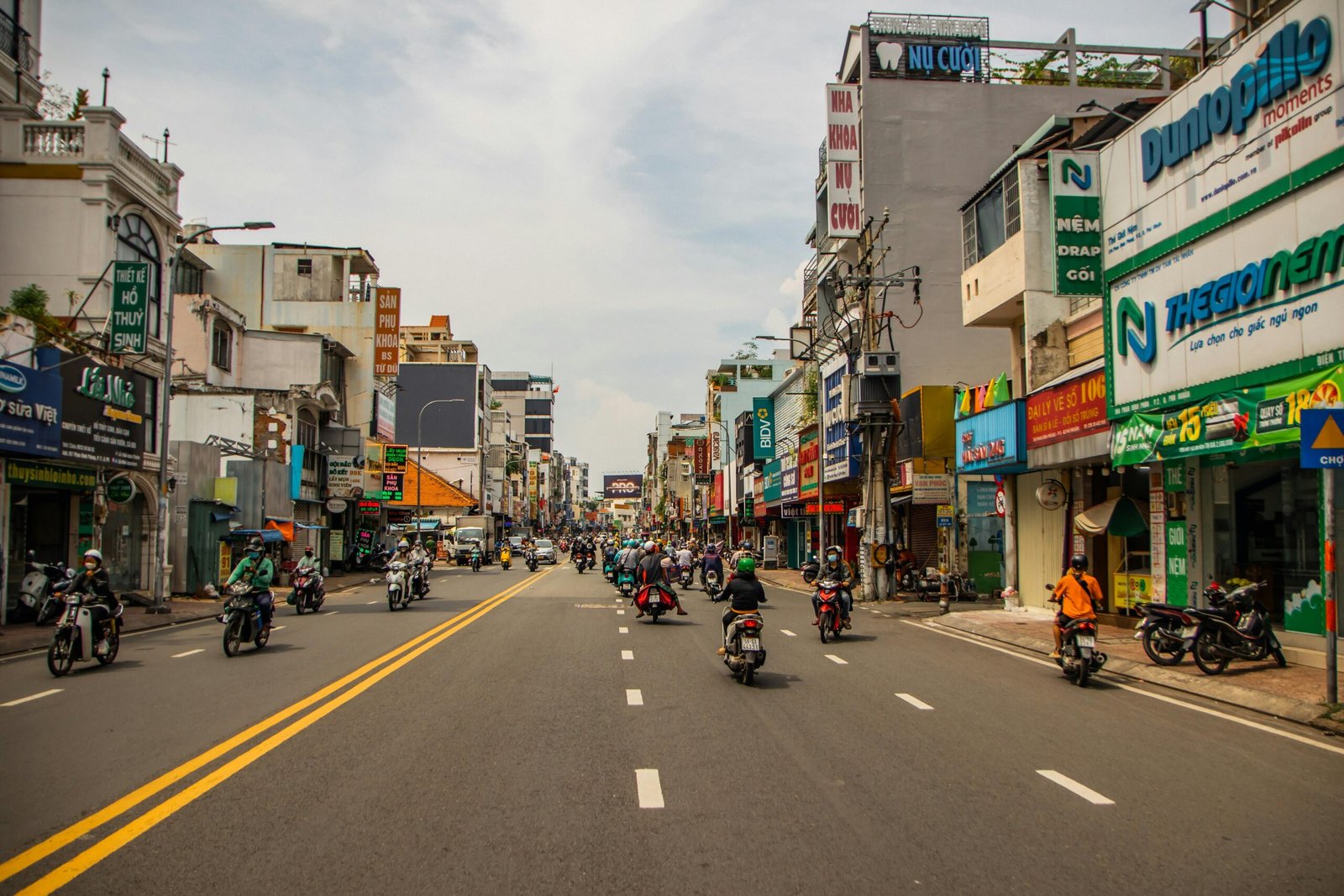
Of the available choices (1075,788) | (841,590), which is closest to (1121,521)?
(841,590)

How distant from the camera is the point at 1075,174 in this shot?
1978 centimetres

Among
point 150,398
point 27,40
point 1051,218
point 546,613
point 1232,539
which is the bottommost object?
point 546,613

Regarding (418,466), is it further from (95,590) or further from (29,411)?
(95,590)

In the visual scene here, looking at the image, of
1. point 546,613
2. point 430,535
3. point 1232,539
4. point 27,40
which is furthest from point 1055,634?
point 430,535

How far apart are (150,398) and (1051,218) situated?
78.6 feet

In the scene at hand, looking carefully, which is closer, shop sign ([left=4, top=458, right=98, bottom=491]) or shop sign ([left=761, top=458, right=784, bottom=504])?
shop sign ([left=4, top=458, right=98, bottom=491])

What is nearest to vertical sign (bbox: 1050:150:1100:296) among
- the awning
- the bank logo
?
the bank logo

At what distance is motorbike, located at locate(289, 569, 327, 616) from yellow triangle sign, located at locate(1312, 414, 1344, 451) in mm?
22161

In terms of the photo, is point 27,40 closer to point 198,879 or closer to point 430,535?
point 198,879

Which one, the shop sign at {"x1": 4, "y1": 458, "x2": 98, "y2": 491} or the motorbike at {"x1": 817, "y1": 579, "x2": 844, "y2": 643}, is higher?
the shop sign at {"x1": 4, "y1": 458, "x2": 98, "y2": 491}

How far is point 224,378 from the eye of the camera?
147 feet

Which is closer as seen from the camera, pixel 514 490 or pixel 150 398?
pixel 150 398

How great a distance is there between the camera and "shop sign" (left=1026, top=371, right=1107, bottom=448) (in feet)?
63.1

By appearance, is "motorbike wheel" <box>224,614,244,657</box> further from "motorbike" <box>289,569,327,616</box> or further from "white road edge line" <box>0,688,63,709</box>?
"motorbike" <box>289,569,327,616</box>
